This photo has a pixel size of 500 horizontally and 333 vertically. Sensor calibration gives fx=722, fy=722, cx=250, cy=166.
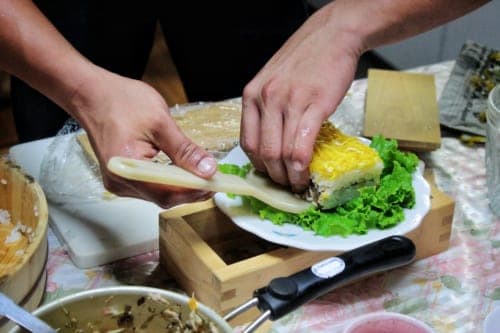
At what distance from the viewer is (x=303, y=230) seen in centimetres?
91

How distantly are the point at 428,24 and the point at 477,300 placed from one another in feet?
1.45

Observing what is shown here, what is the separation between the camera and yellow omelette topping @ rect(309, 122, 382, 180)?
3.06 feet

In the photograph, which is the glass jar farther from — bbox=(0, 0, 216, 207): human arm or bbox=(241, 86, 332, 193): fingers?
bbox=(0, 0, 216, 207): human arm

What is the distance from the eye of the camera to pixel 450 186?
116 cm

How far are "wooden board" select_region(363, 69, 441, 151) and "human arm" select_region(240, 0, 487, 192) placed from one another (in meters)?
0.15

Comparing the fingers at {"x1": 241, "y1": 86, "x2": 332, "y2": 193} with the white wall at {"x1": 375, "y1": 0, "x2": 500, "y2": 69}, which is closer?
the fingers at {"x1": 241, "y1": 86, "x2": 332, "y2": 193}

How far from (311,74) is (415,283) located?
321mm

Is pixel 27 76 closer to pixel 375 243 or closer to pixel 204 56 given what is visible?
pixel 375 243

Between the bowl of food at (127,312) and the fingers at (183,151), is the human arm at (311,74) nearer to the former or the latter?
the fingers at (183,151)

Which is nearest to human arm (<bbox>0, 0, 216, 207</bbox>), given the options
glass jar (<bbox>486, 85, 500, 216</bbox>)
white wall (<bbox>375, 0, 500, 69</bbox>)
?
glass jar (<bbox>486, 85, 500, 216</bbox>)

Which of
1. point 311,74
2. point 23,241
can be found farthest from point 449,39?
point 23,241

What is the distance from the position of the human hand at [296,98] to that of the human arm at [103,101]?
0.11 metres

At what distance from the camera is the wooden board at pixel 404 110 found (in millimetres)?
1191

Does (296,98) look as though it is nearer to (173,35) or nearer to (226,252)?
(226,252)
